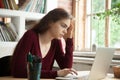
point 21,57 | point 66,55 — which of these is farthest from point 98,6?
point 21,57

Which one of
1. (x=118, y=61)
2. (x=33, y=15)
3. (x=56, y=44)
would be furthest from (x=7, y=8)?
(x=118, y=61)

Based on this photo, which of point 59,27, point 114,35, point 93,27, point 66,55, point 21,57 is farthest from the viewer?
point 93,27

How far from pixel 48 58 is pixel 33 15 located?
1.03m

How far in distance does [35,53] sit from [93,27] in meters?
2.00

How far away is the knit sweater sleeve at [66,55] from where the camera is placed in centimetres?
237

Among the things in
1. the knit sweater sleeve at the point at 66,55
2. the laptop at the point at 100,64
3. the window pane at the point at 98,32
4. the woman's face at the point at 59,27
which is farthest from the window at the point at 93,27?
the laptop at the point at 100,64

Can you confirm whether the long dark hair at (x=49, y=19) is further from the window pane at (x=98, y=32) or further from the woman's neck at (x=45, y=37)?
the window pane at (x=98, y=32)

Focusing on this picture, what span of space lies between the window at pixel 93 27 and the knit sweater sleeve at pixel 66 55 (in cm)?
128

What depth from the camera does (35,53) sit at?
210cm

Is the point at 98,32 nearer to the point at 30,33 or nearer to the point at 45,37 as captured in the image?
the point at 45,37

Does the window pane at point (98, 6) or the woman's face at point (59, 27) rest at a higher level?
the window pane at point (98, 6)

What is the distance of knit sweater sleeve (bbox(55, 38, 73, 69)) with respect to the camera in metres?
2.37

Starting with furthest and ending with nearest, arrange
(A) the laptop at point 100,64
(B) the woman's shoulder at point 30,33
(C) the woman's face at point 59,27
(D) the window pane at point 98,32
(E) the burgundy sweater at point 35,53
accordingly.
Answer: (D) the window pane at point 98,32 → (C) the woman's face at point 59,27 → (B) the woman's shoulder at point 30,33 → (E) the burgundy sweater at point 35,53 → (A) the laptop at point 100,64

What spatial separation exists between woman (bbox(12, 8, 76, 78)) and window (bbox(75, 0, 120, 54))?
51.4 inches
